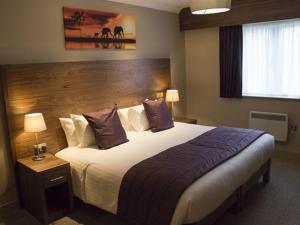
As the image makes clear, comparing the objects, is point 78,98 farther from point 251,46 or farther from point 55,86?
point 251,46

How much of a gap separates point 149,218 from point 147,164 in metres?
0.51

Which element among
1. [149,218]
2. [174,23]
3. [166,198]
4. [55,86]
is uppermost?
[174,23]

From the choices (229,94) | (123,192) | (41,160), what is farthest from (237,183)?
(229,94)

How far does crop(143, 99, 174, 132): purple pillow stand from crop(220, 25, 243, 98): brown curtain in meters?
1.52

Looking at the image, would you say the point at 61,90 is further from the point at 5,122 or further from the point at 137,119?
the point at 137,119

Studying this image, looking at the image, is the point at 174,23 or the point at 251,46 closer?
the point at 251,46

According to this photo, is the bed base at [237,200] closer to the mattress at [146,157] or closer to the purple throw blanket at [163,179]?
the mattress at [146,157]

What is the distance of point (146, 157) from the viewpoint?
2.79m

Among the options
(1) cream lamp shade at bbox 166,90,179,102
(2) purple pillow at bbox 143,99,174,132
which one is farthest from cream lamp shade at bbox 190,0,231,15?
(1) cream lamp shade at bbox 166,90,179,102

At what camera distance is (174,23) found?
510 centimetres

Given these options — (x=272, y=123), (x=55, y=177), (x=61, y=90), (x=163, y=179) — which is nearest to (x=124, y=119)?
(x=61, y=90)

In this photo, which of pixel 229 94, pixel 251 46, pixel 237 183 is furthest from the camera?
pixel 229 94

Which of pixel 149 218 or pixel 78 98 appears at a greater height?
pixel 78 98

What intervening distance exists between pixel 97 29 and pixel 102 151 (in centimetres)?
169
